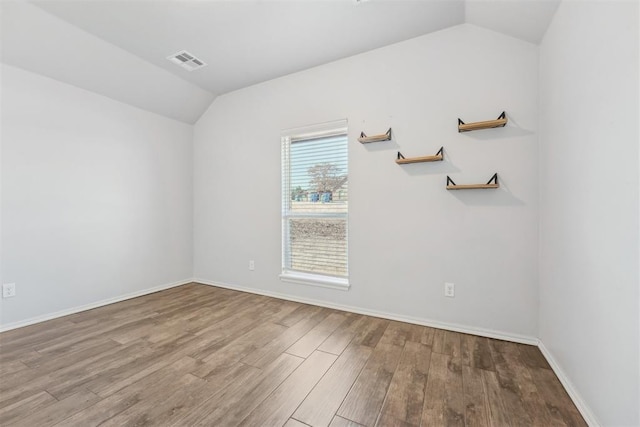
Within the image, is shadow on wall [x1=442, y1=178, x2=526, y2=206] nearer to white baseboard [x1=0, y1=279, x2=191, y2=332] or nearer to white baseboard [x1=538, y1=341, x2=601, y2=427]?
white baseboard [x1=538, y1=341, x2=601, y2=427]

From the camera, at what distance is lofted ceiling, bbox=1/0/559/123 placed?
2137 mm

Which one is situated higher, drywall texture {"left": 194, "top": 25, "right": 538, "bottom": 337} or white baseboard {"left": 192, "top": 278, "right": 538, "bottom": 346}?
drywall texture {"left": 194, "top": 25, "right": 538, "bottom": 337}

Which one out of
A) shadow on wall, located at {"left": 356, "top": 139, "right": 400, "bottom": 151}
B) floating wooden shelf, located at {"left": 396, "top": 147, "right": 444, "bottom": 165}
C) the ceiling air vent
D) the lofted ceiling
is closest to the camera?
the lofted ceiling

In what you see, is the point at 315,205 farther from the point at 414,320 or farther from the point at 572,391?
the point at 572,391

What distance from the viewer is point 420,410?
1.46 metres

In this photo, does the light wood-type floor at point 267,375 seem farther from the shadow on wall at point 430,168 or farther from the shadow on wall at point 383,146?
the shadow on wall at point 383,146

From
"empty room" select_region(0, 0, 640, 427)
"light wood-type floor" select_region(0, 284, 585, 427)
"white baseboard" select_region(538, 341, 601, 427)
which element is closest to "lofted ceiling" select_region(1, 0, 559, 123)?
"empty room" select_region(0, 0, 640, 427)

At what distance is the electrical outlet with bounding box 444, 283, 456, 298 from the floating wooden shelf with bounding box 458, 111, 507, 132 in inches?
54.9

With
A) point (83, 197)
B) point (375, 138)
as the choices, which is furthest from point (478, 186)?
point (83, 197)

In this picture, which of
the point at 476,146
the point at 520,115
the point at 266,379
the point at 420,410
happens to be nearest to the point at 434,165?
the point at 476,146

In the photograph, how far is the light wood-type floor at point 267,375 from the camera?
1426 mm

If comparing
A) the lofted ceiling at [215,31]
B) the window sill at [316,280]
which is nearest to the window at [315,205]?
the window sill at [316,280]

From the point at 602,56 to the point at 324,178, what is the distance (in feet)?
7.61

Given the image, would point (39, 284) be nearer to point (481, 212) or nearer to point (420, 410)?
point (420, 410)
